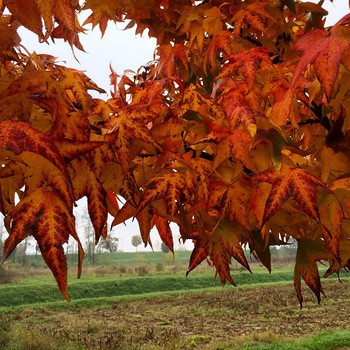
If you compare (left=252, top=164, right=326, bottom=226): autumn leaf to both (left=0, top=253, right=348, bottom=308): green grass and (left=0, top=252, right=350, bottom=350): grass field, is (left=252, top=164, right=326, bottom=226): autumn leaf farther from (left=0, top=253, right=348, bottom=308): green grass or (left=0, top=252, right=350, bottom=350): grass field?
(left=0, top=253, right=348, bottom=308): green grass

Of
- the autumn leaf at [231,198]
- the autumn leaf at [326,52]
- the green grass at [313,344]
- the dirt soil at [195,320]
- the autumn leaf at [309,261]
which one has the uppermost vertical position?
the autumn leaf at [326,52]

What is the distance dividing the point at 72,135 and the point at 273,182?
406 millimetres

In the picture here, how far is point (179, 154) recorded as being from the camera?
0.98 m

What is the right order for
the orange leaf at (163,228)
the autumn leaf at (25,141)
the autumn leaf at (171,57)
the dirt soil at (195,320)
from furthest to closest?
the dirt soil at (195,320) < the autumn leaf at (171,57) < the orange leaf at (163,228) < the autumn leaf at (25,141)

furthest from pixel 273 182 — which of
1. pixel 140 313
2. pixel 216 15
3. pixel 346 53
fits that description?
Result: pixel 140 313

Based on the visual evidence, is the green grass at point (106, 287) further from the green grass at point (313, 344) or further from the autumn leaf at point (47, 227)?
the autumn leaf at point (47, 227)

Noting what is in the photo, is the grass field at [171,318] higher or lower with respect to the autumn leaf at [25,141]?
lower

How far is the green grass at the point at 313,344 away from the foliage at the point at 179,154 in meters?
7.92

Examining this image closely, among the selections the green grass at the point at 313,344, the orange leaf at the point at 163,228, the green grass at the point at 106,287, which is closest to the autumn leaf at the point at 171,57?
the orange leaf at the point at 163,228

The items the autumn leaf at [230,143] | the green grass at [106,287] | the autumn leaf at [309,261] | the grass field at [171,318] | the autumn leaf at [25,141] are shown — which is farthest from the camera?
the green grass at [106,287]

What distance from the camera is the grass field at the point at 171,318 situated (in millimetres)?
8891

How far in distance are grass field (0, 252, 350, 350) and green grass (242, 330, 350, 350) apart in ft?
0.07

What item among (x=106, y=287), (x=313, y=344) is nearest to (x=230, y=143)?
(x=313, y=344)

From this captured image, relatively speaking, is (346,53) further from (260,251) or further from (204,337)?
(204,337)
